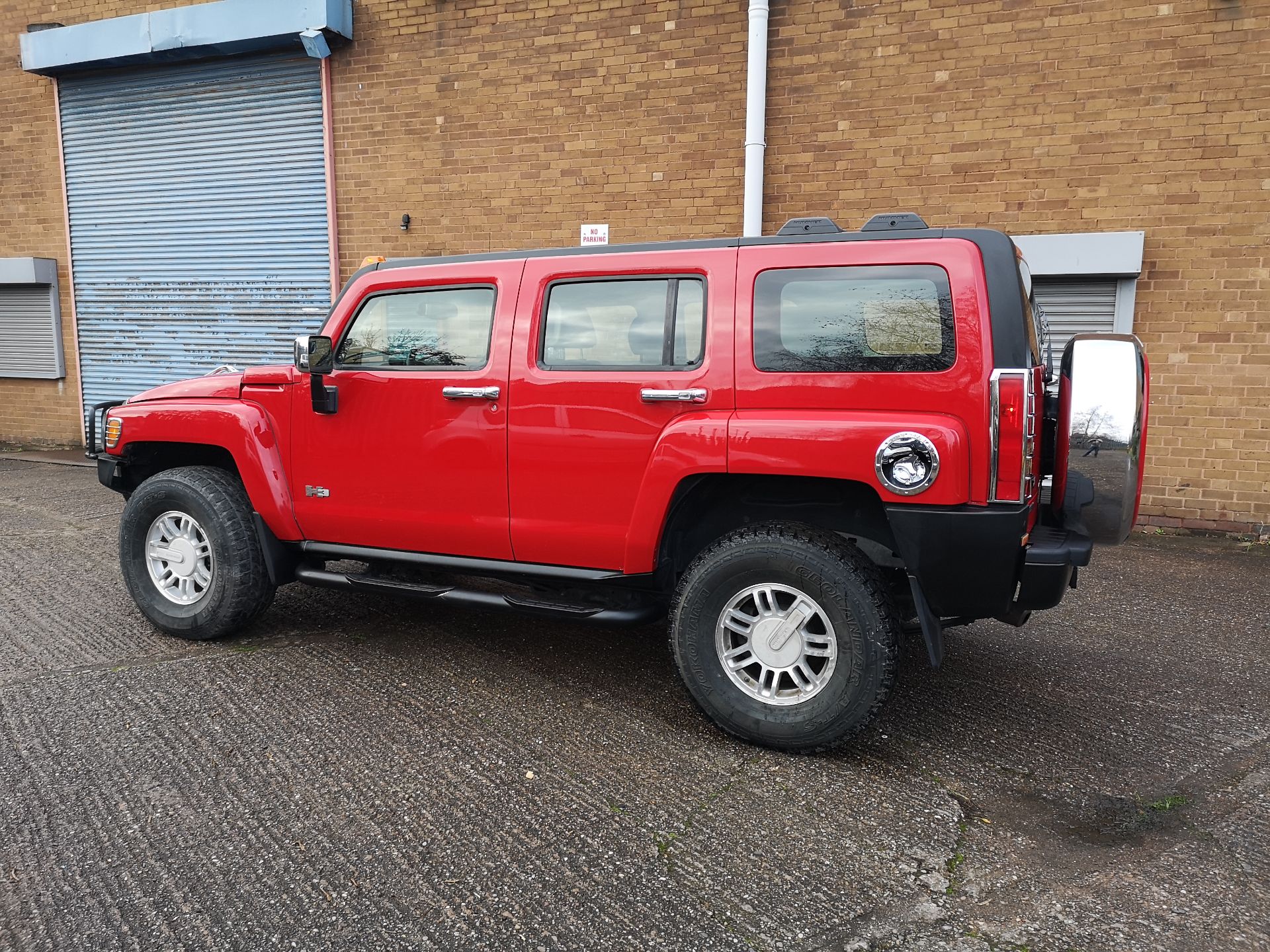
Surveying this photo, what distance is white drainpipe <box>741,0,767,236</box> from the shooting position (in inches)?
308

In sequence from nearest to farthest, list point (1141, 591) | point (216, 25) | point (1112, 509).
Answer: point (1112, 509), point (1141, 591), point (216, 25)

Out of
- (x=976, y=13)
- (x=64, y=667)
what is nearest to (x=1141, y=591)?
(x=976, y=13)

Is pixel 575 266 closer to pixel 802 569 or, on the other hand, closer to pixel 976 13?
pixel 802 569

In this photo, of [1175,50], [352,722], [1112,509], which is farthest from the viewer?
[1175,50]

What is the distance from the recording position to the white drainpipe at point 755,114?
7816 mm

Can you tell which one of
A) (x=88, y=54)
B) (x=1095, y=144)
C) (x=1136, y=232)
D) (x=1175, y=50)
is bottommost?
(x=1136, y=232)

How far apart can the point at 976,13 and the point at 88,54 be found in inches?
375

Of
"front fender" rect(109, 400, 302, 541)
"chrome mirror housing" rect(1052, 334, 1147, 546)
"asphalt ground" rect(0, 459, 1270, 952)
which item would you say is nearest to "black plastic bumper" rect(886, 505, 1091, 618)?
"chrome mirror housing" rect(1052, 334, 1147, 546)

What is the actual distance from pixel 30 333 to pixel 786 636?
11877mm

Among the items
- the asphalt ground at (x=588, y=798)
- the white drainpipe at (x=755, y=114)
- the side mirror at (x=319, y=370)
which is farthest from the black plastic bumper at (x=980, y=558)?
the white drainpipe at (x=755, y=114)

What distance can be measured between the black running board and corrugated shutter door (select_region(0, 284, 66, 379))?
9.23 meters

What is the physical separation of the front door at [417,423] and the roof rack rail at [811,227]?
1.18m

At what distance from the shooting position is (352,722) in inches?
146

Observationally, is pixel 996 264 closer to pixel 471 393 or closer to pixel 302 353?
pixel 471 393
